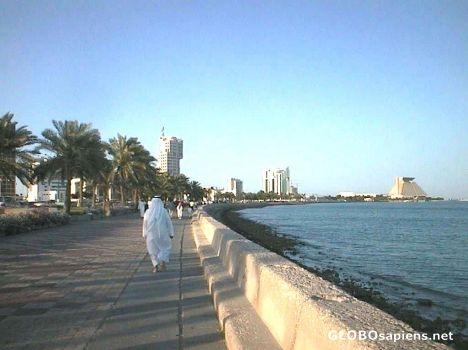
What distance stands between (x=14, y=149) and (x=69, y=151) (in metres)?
6.56

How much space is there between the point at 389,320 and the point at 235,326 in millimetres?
1917

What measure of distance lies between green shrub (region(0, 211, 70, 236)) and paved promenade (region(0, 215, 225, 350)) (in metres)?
7.57

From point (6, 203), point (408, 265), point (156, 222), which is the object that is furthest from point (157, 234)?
point (6, 203)

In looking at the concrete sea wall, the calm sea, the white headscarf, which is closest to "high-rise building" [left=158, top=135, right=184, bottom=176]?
the calm sea

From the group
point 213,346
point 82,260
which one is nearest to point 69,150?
point 82,260

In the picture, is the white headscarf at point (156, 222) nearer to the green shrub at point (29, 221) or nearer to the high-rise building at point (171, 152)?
the green shrub at point (29, 221)

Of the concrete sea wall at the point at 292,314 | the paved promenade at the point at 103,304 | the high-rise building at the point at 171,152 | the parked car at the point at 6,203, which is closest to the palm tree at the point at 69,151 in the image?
the paved promenade at the point at 103,304

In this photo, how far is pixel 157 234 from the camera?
1018 centimetres

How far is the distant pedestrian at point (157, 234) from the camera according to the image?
33.2 feet

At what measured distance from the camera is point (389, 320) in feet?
11.4

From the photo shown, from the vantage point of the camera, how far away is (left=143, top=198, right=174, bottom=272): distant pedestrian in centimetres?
1011

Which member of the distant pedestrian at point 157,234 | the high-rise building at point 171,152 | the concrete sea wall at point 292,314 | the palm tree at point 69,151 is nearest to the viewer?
the concrete sea wall at point 292,314

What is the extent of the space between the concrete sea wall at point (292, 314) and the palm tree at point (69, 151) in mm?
27148

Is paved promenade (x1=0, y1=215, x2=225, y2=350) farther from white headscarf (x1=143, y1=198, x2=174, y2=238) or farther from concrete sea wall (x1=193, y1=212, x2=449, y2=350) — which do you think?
white headscarf (x1=143, y1=198, x2=174, y2=238)
